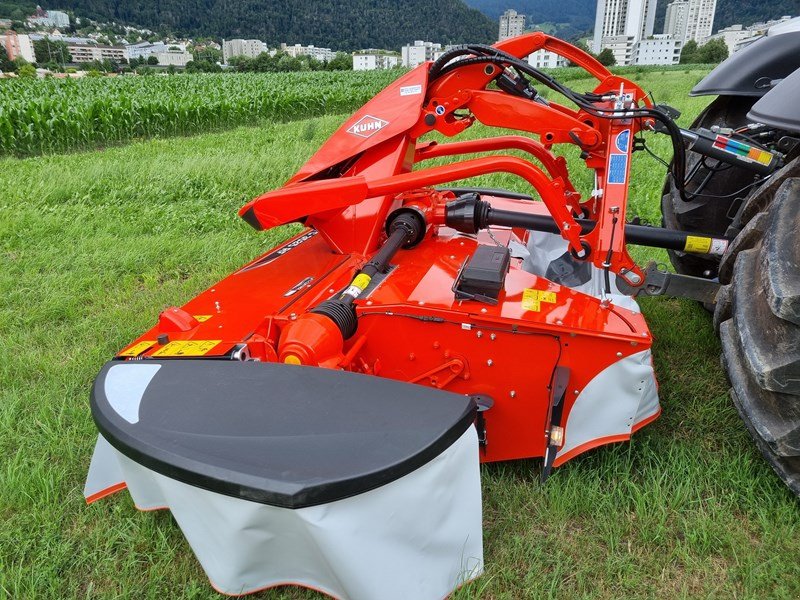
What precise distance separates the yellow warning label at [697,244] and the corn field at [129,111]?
28.9 ft

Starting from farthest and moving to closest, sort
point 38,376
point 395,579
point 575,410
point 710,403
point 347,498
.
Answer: point 38,376
point 710,403
point 575,410
point 395,579
point 347,498

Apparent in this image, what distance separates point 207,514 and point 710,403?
1.96m

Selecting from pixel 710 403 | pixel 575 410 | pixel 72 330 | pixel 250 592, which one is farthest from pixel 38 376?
pixel 710 403

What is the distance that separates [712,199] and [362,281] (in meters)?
1.63

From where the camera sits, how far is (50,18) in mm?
85562

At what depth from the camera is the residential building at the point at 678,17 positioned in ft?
255

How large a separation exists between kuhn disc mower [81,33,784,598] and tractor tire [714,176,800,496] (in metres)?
0.27

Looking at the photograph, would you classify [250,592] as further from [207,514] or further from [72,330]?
[72,330]

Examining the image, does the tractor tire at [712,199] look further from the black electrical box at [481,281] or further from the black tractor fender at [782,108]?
the black electrical box at [481,281]

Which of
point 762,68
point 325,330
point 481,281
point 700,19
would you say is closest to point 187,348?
point 325,330

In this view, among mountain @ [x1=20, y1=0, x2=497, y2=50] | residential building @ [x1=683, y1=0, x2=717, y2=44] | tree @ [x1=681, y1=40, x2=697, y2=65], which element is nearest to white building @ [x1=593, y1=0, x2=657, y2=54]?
tree @ [x1=681, y1=40, x2=697, y2=65]

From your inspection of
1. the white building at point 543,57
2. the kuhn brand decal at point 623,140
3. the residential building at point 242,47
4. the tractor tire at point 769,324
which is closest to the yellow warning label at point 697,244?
the tractor tire at point 769,324

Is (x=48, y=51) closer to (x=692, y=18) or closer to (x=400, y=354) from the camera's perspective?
(x=400, y=354)

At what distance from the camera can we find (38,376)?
2863mm
